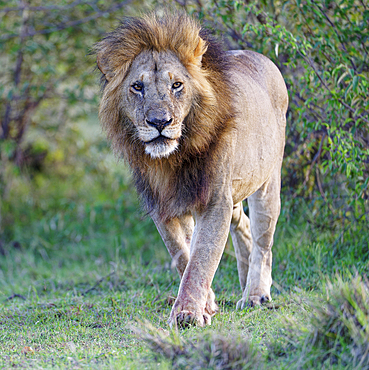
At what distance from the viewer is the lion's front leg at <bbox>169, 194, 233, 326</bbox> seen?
2.86m

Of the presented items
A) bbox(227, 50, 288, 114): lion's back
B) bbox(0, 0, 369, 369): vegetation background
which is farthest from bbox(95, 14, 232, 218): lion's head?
bbox(0, 0, 369, 369): vegetation background

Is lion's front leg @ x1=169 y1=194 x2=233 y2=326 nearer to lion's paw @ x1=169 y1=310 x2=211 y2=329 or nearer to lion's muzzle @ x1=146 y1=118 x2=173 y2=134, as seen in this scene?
lion's paw @ x1=169 y1=310 x2=211 y2=329

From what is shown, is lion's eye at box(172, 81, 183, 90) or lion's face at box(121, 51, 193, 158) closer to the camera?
lion's face at box(121, 51, 193, 158)

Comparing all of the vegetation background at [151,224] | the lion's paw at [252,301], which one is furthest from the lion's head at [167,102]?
the lion's paw at [252,301]

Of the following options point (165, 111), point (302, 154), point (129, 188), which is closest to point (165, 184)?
point (165, 111)

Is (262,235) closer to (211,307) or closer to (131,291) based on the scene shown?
(211,307)

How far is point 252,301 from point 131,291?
1025 millimetres

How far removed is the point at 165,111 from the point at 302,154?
2256 millimetres

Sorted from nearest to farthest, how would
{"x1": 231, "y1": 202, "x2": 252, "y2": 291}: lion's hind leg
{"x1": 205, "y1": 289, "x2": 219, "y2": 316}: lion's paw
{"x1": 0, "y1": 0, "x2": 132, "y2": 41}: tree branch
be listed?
{"x1": 205, "y1": 289, "x2": 219, "y2": 316}: lion's paw
{"x1": 231, "y1": 202, "x2": 252, "y2": 291}: lion's hind leg
{"x1": 0, "y1": 0, "x2": 132, "y2": 41}: tree branch

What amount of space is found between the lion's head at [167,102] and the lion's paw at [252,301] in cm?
79

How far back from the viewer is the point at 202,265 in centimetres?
292

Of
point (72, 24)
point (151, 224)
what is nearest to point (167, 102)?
point (151, 224)

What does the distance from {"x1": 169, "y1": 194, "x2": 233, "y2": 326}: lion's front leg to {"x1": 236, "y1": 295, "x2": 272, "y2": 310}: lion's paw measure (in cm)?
58

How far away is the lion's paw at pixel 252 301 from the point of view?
11.4 ft
